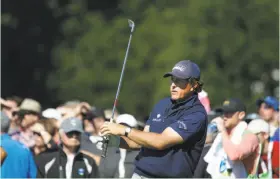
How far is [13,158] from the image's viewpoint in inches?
515

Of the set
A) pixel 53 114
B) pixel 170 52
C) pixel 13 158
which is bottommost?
pixel 13 158

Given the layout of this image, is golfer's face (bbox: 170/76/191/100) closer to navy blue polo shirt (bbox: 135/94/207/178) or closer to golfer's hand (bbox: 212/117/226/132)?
A: navy blue polo shirt (bbox: 135/94/207/178)

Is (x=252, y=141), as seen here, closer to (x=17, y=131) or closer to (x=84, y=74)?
(x=17, y=131)

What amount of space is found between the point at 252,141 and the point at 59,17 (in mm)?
41885

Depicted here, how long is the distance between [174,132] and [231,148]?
262 cm

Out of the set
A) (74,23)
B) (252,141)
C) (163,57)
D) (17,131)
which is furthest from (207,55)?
(252,141)

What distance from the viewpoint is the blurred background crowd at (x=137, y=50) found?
4616cm

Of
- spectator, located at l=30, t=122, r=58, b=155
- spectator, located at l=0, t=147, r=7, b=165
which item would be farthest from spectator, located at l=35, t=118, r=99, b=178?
spectator, located at l=0, t=147, r=7, b=165

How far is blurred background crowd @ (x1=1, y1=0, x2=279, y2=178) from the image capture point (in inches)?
1817

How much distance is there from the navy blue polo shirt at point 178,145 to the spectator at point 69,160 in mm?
3390

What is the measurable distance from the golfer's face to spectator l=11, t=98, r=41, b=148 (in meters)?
5.20

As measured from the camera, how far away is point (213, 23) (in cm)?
4831

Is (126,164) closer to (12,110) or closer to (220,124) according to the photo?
(220,124)

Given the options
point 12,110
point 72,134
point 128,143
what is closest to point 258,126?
point 72,134
